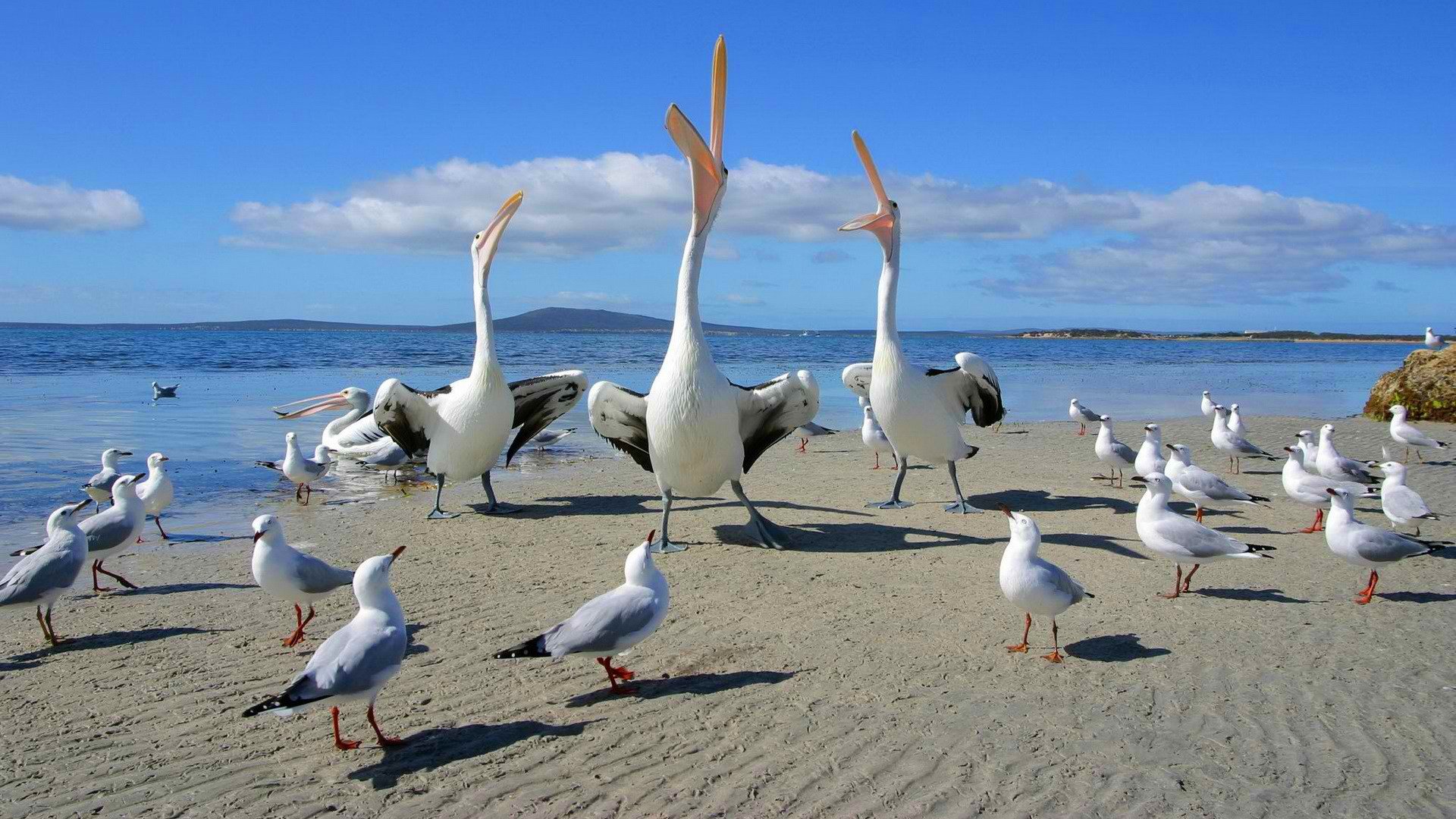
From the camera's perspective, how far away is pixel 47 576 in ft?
17.8

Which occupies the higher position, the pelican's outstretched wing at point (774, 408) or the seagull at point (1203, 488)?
the pelican's outstretched wing at point (774, 408)

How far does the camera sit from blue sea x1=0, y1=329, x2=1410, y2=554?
1109cm

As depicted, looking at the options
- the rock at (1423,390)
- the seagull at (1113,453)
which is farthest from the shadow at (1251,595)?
the rock at (1423,390)

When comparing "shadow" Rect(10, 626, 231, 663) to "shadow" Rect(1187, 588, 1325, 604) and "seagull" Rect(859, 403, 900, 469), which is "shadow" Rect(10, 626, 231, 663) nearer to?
"shadow" Rect(1187, 588, 1325, 604)

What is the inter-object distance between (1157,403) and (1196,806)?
2300 centimetres

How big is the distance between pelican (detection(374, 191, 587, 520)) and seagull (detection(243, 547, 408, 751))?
4909 mm

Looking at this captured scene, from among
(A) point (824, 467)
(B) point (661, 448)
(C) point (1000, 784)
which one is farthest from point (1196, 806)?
(A) point (824, 467)

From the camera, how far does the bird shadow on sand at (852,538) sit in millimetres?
7910

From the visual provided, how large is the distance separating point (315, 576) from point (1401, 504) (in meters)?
8.18

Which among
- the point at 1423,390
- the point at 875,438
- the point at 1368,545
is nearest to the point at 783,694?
the point at 1368,545

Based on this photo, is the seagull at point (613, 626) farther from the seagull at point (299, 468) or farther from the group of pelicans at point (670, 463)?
the seagull at point (299, 468)

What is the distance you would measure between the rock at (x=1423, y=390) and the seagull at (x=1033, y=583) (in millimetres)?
16588

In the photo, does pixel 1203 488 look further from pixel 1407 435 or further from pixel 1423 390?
pixel 1423 390

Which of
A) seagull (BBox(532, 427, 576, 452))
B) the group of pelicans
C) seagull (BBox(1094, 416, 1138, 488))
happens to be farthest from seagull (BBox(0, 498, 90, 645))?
seagull (BBox(1094, 416, 1138, 488))
